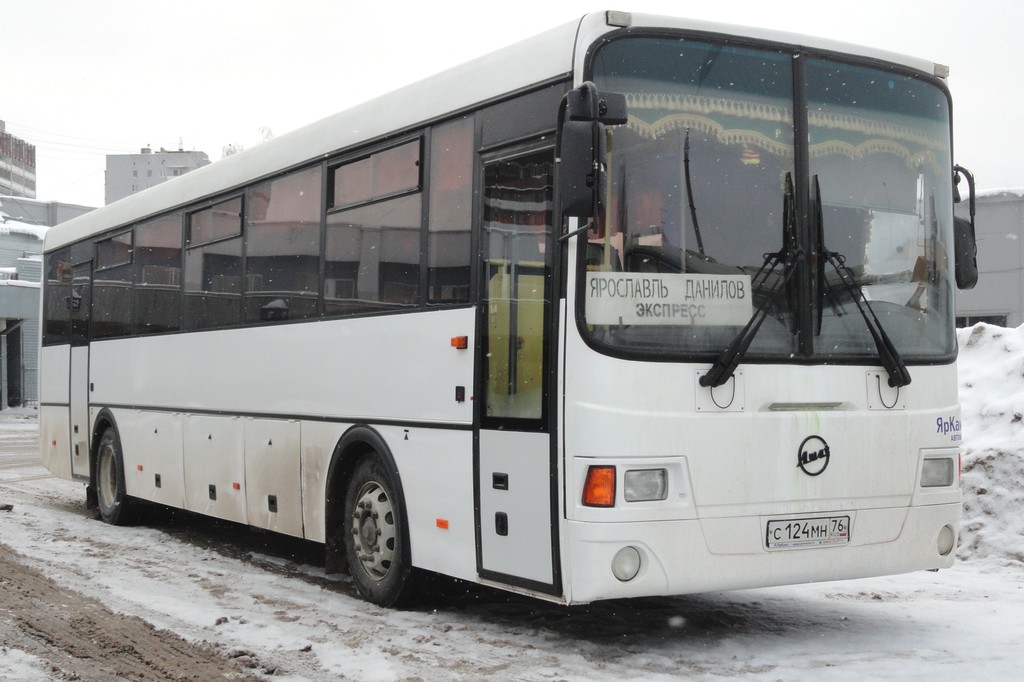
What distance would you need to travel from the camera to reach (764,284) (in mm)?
6938

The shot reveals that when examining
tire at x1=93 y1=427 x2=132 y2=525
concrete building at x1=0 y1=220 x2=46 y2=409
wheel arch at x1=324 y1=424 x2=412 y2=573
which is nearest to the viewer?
wheel arch at x1=324 y1=424 x2=412 y2=573

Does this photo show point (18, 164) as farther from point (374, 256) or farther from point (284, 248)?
point (374, 256)

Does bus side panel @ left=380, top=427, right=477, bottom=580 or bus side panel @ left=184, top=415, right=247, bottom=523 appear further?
bus side panel @ left=184, top=415, right=247, bottom=523

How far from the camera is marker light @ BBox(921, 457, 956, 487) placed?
24.3 ft

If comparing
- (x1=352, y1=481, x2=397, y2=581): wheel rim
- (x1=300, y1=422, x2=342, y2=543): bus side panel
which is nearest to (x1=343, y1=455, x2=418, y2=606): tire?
(x1=352, y1=481, x2=397, y2=581): wheel rim

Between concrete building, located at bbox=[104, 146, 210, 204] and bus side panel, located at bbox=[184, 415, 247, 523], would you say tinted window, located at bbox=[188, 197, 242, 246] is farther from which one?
concrete building, located at bbox=[104, 146, 210, 204]

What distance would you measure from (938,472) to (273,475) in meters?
5.25

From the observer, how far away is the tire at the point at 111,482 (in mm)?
14078

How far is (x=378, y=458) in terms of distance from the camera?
8.79 metres

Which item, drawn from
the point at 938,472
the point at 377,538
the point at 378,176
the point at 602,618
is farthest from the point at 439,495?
the point at 938,472

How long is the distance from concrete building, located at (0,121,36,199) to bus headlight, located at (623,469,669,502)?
109968 millimetres

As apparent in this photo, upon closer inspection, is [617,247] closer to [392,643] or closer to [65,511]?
[392,643]

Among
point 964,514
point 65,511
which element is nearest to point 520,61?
point 964,514

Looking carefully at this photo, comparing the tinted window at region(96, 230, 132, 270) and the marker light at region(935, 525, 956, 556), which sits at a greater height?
the tinted window at region(96, 230, 132, 270)
